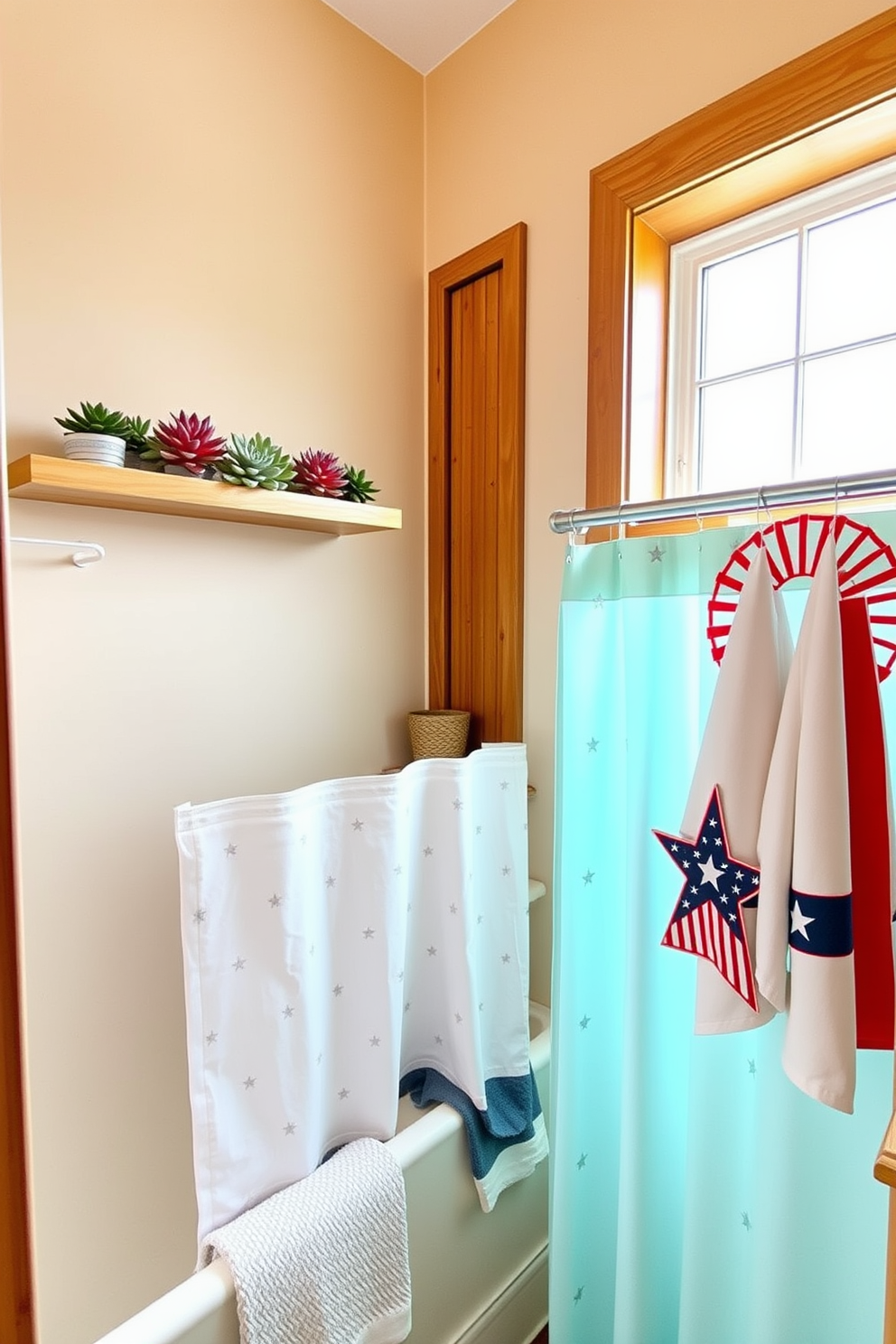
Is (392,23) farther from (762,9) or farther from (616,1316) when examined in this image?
(616,1316)

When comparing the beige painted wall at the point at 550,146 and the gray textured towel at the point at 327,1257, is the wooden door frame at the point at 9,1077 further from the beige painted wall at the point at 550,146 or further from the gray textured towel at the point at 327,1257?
the beige painted wall at the point at 550,146

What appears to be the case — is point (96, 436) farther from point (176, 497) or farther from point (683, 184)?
point (683, 184)

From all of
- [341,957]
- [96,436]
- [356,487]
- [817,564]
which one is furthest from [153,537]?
[817,564]

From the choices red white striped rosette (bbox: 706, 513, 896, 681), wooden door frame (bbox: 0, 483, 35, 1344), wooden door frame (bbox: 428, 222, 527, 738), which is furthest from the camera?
wooden door frame (bbox: 428, 222, 527, 738)

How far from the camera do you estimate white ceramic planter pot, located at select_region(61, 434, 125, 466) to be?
42.6 inches

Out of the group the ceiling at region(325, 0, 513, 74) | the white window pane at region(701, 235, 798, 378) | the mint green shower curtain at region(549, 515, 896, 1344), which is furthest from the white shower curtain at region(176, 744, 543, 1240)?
the ceiling at region(325, 0, 513, 74)

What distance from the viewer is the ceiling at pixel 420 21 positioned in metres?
1.49

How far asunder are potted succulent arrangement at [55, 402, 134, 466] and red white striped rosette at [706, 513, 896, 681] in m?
0.91

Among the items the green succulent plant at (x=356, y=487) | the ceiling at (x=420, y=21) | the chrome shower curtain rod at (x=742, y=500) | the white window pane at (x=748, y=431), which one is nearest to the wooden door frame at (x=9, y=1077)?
the chrome shower curtain rod at (x=742, y=500)

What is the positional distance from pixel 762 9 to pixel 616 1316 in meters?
2.04

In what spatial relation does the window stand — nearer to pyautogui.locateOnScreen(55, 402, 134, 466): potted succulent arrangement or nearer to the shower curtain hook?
the shower curtain hook

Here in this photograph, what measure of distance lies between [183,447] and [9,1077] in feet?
2.99

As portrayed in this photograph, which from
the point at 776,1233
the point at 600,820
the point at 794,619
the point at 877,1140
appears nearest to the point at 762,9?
the point at 794,619

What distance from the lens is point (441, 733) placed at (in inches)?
63.3
